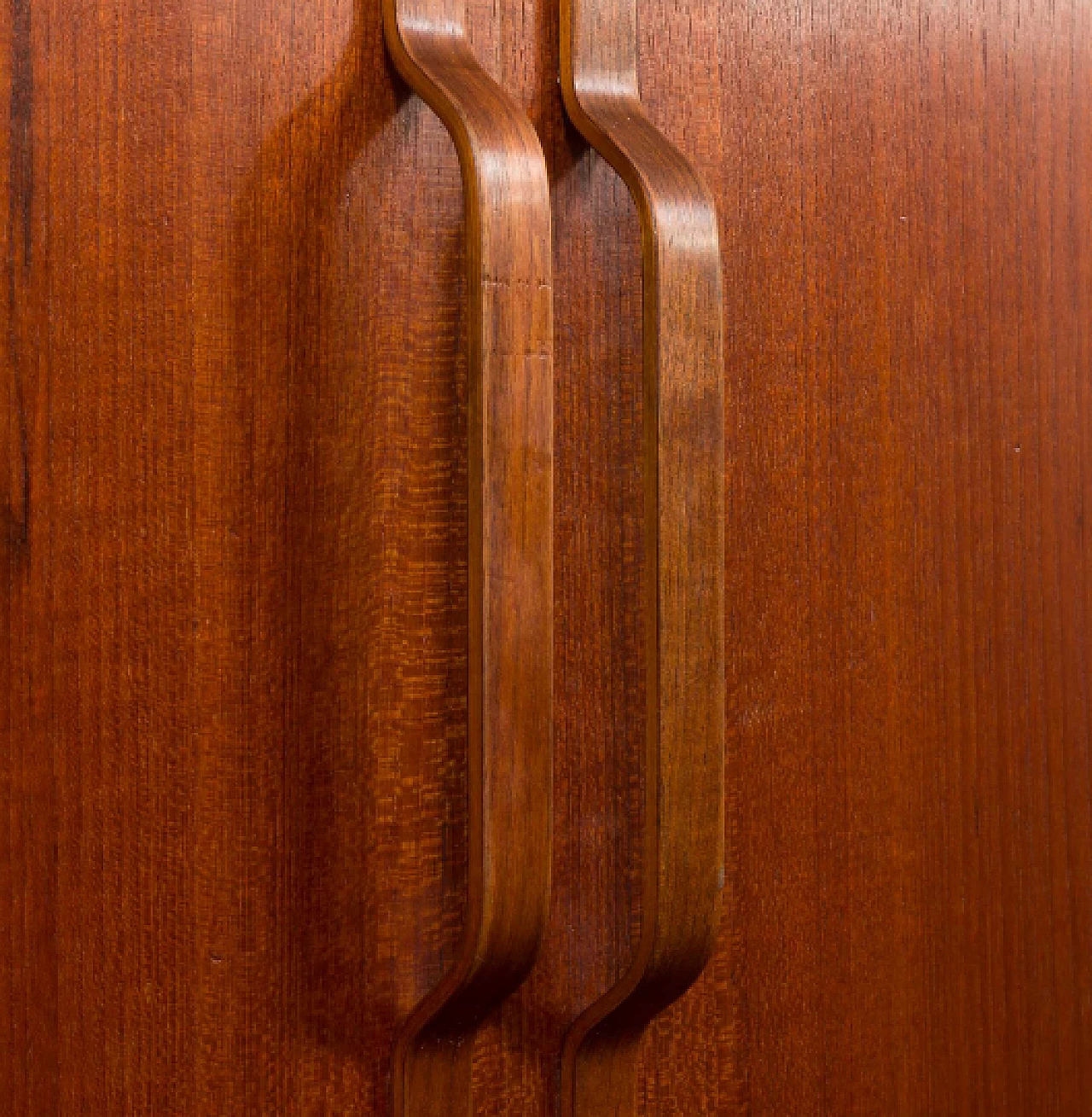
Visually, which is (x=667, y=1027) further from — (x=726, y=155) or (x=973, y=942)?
(x=726, y=155)

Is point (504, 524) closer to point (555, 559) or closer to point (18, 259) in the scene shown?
point (555, 559)

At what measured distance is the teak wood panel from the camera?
0.39 m

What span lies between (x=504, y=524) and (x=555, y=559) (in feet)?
0.17

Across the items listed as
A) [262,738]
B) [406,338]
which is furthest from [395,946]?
[406,338]

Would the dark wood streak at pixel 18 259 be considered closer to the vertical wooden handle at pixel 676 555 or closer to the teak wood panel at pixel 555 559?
the teak wood panel at pixel 555 559

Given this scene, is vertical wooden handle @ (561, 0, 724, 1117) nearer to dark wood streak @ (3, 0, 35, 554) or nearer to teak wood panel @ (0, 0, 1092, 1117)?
teak wood panel @ (0, 0, 1092, 1117)

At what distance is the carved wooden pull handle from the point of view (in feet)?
1.33

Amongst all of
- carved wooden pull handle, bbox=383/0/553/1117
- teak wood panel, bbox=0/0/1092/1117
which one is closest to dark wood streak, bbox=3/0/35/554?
teak wood panel, bbox=0/0/1092/1117

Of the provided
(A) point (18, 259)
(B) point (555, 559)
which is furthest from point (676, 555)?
(A) point (18, 259)

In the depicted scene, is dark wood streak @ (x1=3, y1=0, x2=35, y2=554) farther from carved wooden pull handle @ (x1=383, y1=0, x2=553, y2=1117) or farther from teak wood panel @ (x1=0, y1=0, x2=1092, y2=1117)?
carved wooden pull handle @ (x1=383, y1=0, x2=553, y2=1117)

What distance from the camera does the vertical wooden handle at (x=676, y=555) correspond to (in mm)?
434

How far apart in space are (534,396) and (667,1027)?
228 millimetres

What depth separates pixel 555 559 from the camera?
1.51 feet

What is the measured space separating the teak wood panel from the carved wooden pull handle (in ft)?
0.10
